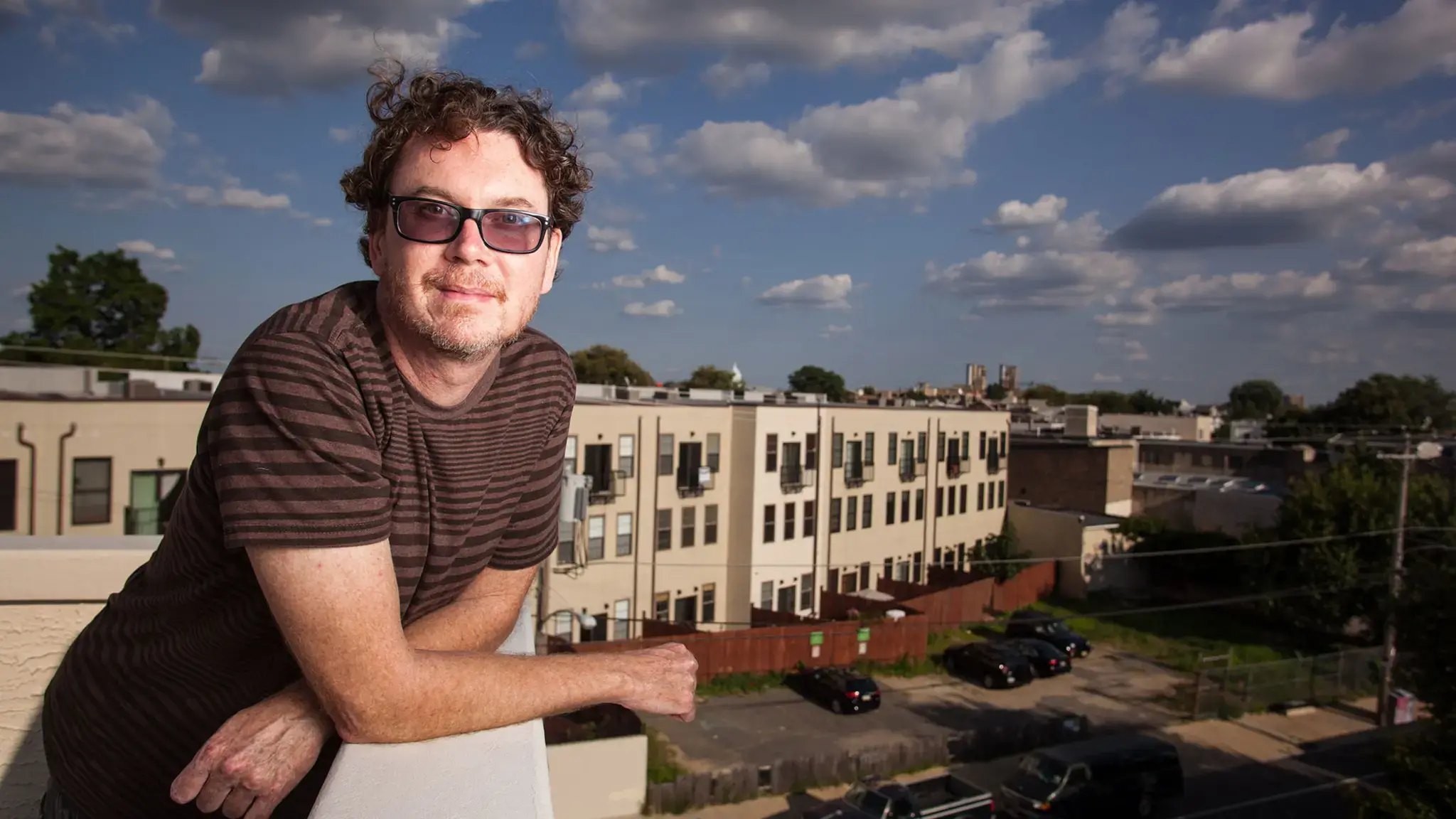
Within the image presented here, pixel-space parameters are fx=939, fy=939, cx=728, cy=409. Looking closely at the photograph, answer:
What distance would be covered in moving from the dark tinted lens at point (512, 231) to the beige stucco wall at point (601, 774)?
15447mm

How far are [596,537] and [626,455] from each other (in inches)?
101

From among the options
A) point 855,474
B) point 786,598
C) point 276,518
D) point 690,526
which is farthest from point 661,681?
point 855,474

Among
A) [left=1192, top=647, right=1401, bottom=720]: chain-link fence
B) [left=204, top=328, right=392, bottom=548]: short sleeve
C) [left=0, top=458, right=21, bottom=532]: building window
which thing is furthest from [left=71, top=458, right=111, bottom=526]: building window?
[left=1192, top=647, right=1401, bottom=720]: chain-link fence

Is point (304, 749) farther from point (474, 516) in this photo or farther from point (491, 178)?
point (491, 178)

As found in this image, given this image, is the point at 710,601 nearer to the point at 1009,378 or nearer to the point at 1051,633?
the point at 1051,633

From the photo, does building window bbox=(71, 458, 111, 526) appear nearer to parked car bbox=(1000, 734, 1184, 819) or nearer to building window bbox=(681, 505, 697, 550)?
building window bbox=(681, 505, 697, 550)

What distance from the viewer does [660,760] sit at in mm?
21250

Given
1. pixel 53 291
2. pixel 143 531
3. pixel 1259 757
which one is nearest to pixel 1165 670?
pixel 1259 757

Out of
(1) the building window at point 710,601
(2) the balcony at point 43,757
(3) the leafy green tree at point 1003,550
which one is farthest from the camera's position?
(3) the leafy green tree at point 1003,550

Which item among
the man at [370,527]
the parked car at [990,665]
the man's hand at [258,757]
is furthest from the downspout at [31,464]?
the parked car at [990,665]

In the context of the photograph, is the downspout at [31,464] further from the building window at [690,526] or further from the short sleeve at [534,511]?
the short sleeve at [534,511]

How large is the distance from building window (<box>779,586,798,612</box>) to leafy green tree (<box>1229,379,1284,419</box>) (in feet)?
288

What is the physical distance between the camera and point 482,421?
203 cm

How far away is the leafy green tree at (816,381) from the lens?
279ft
